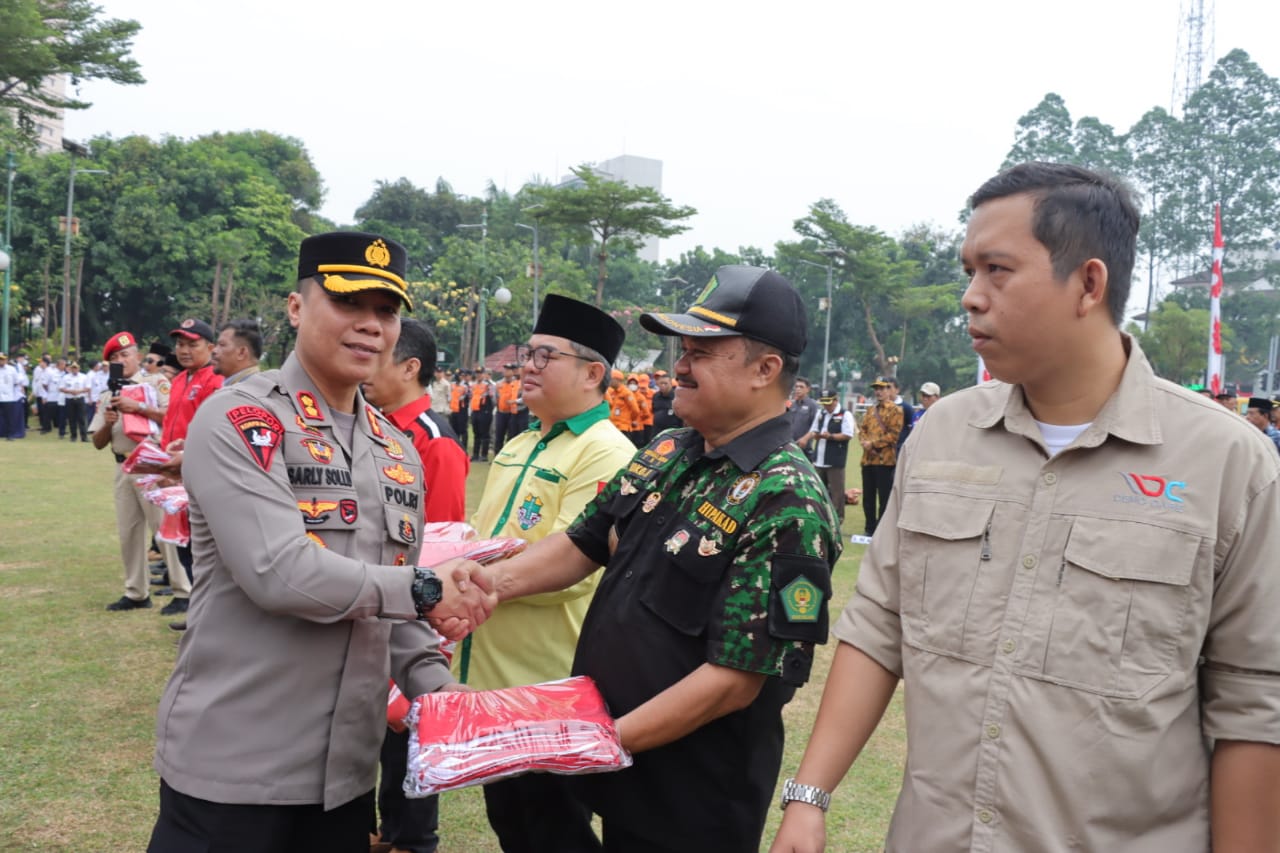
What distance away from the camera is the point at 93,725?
185 inches

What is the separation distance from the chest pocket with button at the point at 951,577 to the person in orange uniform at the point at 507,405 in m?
15.9

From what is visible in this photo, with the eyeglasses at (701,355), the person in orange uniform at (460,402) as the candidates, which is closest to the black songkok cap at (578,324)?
the eyeglasses at (701,355)

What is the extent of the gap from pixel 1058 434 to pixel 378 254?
162cm

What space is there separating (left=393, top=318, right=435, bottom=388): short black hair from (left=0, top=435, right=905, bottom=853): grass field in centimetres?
190

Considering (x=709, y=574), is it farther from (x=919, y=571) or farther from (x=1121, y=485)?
(x=1121, y=485)

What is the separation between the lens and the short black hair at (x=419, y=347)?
12.3 feet

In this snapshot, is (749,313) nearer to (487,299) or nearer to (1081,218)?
(1081,218)

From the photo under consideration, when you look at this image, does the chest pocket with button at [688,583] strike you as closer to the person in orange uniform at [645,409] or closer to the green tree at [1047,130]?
the person in orange uniform at [645,409]

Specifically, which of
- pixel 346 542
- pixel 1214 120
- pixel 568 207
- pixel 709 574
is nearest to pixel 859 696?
pixel 709 574

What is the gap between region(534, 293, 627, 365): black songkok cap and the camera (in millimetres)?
3457

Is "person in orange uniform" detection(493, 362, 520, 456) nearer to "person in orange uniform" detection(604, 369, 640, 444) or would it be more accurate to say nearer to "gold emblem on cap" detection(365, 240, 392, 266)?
"person in orange uniform" detection(604, 369, 640, 444)

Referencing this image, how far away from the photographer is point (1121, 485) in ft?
5.10

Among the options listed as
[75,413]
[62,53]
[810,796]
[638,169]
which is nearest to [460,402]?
[75,413]

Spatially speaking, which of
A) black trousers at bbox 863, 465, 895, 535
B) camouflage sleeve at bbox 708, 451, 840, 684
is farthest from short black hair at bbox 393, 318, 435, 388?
black trousers at bbox 863, 465, 895, 535
